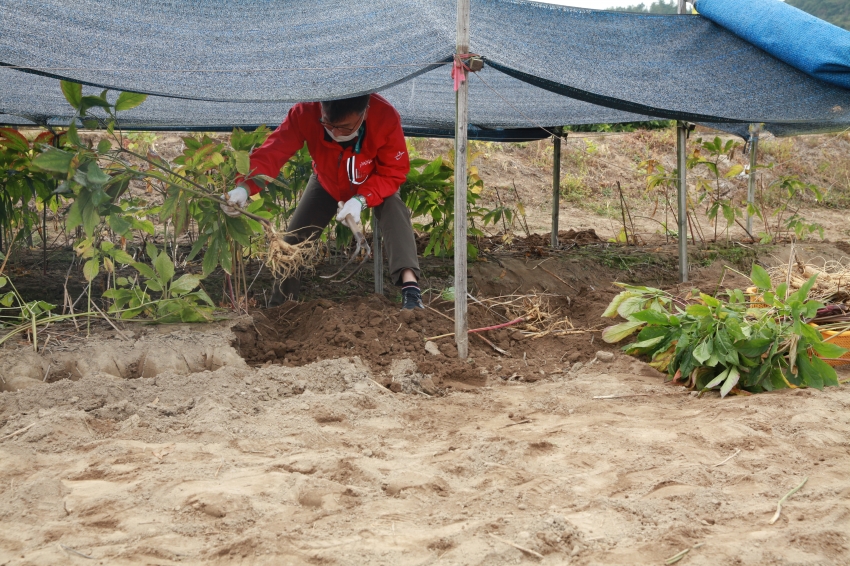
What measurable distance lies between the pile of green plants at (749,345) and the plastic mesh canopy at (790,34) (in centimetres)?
146

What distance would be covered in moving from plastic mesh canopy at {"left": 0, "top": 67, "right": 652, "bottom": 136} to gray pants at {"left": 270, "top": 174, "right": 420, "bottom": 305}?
2.62 feet

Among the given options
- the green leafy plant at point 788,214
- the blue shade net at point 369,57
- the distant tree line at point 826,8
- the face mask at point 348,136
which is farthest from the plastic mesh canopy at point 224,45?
the distant tree line at point 826,8

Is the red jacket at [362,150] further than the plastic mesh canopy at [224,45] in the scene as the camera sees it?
Result: Yes

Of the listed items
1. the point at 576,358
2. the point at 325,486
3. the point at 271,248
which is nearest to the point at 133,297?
the point at 271,248

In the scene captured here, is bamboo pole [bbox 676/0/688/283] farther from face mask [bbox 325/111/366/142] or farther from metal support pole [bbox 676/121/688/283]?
face mask [bbox 325/111/366/142]

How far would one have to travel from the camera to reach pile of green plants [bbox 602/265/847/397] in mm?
2787

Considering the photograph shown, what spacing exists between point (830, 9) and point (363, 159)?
19293mm

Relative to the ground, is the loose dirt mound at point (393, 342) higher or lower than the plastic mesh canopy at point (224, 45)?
lower

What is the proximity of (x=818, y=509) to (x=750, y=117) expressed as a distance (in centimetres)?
248

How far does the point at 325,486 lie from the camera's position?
1.95 metres

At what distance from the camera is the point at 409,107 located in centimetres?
494

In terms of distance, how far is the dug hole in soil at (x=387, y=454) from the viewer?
5.39 feet

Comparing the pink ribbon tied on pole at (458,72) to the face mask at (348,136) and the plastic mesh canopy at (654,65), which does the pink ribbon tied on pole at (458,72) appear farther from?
the face mask at (348,136)

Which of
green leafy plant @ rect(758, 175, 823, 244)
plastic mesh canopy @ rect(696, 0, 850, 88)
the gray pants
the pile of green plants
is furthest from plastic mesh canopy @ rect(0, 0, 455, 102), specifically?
green leafy plant @ rect(758, 175, 823, 244)
